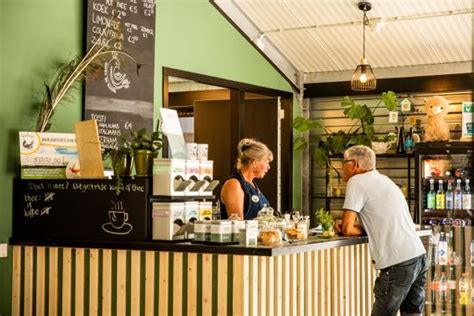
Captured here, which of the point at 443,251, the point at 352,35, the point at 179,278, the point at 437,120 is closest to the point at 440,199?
the point at 443,251

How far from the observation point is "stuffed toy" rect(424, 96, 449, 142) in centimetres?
829

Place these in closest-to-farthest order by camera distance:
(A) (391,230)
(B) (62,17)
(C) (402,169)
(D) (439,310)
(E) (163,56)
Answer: (A) (391,230), (B) (62,17), (E) (163,56), (D) (439,310), (C) (402,169)

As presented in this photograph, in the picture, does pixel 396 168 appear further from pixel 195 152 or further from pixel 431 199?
pixel 195 152

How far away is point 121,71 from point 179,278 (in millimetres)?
2536

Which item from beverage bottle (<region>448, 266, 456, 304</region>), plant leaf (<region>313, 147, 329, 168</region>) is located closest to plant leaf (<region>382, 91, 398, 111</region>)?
plant leaf (<region>313, 147, 329, 168</region>)

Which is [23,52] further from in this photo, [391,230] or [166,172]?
[391,230]

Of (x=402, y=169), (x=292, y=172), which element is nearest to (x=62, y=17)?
(x=292, y=172)

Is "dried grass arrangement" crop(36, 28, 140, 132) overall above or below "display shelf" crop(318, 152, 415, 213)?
above

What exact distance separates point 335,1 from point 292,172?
2367 mm

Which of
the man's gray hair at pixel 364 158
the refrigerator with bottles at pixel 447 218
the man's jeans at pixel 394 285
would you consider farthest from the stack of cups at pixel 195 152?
the refrigerator with bottles at pixel 447 218

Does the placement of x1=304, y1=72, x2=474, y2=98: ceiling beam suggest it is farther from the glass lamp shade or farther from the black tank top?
the black tank top

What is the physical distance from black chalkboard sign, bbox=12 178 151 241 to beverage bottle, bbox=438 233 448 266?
4540mm

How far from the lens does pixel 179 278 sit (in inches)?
181

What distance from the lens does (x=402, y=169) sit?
30.4ft
